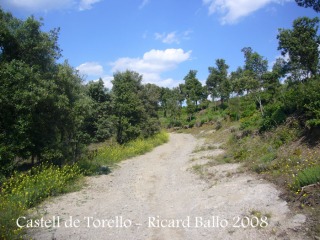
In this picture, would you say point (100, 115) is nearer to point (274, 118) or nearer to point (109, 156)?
point (109, 156)

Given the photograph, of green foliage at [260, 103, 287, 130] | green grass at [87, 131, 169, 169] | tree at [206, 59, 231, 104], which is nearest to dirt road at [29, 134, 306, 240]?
green grass at [87, 131, 169, 169]

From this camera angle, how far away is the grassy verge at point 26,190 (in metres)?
6.77

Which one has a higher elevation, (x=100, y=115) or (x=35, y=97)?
(x=35, y=97)

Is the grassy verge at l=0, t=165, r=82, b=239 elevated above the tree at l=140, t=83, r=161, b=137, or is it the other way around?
the tree at l=140, t=83, r=161, b=137

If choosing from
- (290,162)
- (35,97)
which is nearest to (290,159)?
(290,162)

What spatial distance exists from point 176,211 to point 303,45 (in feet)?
66.9

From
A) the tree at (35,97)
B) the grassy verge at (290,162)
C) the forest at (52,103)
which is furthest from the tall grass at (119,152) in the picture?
the grassy verge at (290,162)

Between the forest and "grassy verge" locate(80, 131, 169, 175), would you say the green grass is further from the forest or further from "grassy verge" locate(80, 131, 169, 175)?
the forest

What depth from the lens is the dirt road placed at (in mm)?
6508

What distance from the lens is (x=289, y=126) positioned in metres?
13.9

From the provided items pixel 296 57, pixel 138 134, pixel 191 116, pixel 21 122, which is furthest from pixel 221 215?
pixel 191 116

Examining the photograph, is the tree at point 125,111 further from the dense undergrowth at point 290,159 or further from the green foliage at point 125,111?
the dense undergrowth at point 290,159

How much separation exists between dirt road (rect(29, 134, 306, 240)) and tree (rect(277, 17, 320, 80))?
1572 cm

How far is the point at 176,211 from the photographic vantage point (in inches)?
327
